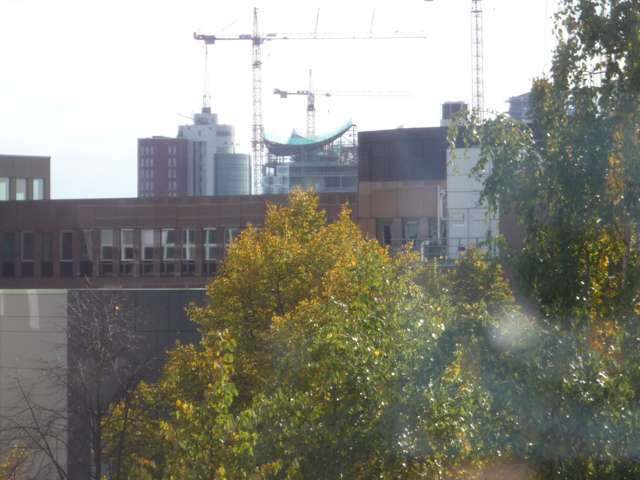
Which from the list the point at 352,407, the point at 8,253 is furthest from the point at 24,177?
the point at 352,407

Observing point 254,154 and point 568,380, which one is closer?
point 568,380

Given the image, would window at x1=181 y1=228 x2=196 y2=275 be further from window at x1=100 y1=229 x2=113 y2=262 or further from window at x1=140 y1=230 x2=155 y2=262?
window at x1=100 y1=229 x2=113 y2=262

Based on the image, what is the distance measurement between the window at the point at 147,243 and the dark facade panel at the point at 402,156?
11877 mm

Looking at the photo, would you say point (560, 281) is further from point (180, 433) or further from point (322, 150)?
point (322, 150)

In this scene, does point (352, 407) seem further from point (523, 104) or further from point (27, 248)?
point (27, 248)

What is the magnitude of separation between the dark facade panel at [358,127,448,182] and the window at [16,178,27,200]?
26.9 metres

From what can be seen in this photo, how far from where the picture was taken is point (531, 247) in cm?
970

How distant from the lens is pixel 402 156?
154 ft

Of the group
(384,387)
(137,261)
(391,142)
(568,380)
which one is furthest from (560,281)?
(137,261)

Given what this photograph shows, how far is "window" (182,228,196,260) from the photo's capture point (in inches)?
2073

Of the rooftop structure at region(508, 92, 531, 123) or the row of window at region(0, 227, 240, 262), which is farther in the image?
the row of window at region(0, 227, 240, 262)

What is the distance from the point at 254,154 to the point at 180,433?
150 m

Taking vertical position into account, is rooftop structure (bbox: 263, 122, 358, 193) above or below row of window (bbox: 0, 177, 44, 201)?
above

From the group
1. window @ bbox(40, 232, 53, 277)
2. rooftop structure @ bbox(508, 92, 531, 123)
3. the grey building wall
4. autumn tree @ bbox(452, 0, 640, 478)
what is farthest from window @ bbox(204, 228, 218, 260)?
autumn tree @ bbox(452, 0, 640, 478)
